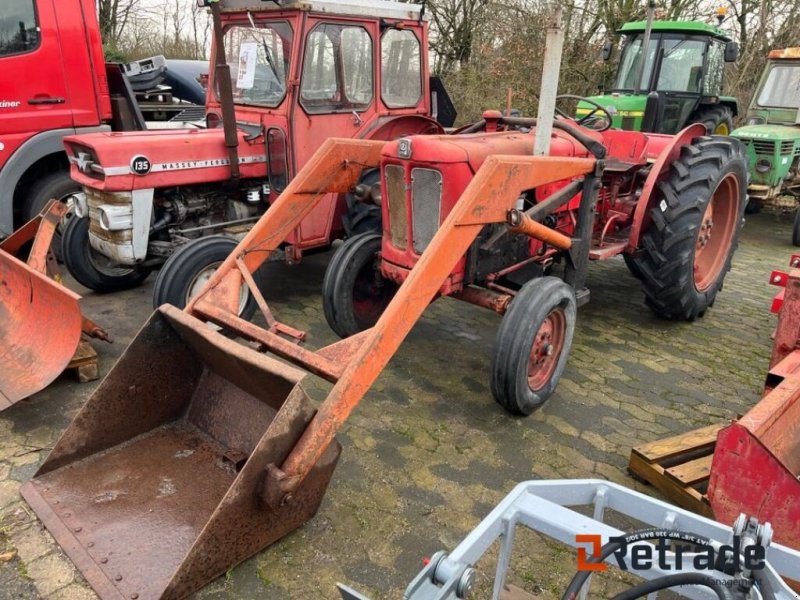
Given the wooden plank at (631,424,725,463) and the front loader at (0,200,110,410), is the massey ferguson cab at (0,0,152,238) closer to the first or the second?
the front loader at (0,200,110,410)

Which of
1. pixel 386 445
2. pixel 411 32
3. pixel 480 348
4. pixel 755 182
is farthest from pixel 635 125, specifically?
pixel 386 445

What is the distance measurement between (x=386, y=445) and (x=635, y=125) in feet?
20.9

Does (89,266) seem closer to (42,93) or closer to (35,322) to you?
(35,322)

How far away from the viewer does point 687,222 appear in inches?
168

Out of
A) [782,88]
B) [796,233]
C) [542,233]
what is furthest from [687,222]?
[782,88]

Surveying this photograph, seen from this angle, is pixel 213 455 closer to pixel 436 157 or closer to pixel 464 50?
→ pixel 436 157

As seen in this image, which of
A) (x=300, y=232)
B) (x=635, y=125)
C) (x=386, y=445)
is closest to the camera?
(x=386, y=445)

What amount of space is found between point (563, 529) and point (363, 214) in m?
3.33

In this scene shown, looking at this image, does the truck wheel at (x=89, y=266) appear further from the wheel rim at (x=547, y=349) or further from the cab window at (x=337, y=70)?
the wheel rim at (x=547, y=349)

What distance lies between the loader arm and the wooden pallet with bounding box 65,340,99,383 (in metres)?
1.08

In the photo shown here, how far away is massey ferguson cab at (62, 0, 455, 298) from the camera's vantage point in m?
4.15

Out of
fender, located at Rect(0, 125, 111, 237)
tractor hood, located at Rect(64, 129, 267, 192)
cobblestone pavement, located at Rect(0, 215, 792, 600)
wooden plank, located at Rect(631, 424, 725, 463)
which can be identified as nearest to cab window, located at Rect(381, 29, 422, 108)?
tractor hood, located at Rect(64, 129, 267, 192)

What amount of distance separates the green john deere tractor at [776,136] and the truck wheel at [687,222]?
11.5 ft

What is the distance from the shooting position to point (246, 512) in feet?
7.27
